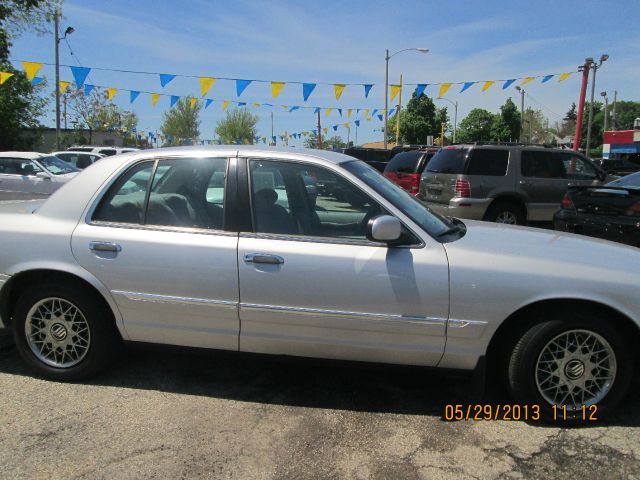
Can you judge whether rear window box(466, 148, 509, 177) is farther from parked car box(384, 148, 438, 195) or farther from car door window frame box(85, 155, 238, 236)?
car door window frame box(85, 155, 238, 236)

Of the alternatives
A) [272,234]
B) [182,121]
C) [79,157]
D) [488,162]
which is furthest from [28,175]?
[182,121]

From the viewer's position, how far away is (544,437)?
290 centimetres

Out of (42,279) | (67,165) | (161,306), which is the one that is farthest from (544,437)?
(67,165)

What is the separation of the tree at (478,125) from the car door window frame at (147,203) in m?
66.9

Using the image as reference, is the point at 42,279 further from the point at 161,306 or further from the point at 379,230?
the point at 379,230

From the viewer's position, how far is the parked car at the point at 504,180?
952 centimetres

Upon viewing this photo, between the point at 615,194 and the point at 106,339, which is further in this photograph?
the point at 615,194

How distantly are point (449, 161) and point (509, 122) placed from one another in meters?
60.5

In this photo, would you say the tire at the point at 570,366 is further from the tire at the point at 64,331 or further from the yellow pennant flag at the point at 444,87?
the yellow pennant flag at the point at 444,87

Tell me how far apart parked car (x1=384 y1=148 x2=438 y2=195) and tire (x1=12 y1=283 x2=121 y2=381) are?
9.45 m

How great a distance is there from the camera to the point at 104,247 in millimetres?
3258

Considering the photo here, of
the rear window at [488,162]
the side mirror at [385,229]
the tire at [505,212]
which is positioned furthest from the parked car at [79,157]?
the side mirror at [385,229]

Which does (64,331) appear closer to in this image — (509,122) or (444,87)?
(444,87)

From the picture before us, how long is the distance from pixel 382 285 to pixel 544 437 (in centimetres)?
126
